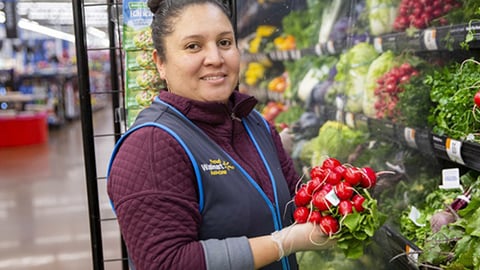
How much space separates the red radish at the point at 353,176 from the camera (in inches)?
63.9

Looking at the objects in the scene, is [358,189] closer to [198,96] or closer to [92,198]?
[198,96]

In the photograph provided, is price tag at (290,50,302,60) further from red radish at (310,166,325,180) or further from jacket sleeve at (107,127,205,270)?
jacket sleeve at (107,127,205,270)

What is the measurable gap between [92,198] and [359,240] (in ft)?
4.43

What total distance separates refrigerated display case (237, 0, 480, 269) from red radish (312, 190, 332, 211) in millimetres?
332

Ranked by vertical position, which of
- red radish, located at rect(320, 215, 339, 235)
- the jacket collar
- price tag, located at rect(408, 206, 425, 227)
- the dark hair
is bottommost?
price tag, located at rect(408, 206, 425, 227)

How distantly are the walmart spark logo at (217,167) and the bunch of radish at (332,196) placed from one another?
0.24 metres

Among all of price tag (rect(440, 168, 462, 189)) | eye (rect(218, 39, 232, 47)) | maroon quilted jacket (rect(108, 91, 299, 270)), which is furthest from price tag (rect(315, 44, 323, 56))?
maroon quilted jacket (rect(108, 91, 299, 270))

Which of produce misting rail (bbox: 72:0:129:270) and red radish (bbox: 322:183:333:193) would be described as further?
produce misting rail (bbox: 72:0:129:270)

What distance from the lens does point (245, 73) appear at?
4914 mm

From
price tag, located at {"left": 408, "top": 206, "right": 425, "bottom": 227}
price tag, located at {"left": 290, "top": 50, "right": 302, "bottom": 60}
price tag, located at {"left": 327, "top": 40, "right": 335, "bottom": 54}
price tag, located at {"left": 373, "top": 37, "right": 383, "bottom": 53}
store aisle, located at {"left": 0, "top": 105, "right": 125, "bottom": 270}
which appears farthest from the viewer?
store aisle, located at {"left": 0, "top": 105, "right": 125, "bottom": 270}

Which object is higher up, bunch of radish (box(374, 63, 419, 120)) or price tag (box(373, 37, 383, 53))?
price tag (box(373, 37, 383, 53))

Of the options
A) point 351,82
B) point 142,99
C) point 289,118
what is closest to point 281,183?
point 142,99

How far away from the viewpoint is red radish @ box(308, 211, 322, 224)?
1579mm

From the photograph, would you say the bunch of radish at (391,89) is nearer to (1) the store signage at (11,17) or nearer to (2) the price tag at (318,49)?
(2) the price tag at (318,49)
